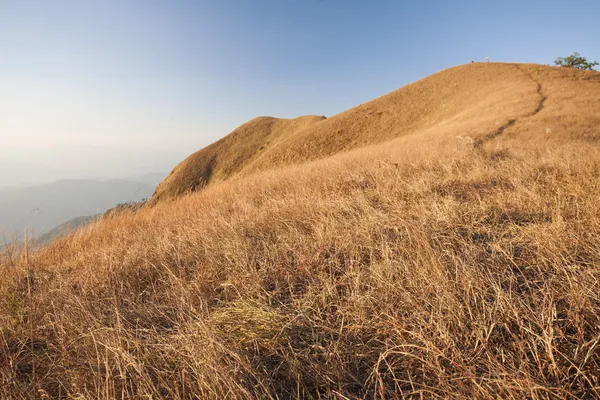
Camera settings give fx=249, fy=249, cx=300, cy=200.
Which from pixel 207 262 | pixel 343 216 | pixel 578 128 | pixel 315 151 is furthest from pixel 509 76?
pixel 207 262

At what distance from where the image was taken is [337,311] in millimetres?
1607

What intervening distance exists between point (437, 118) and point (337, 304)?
88.9ft

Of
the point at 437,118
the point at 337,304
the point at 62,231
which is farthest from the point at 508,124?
the point at 62,231

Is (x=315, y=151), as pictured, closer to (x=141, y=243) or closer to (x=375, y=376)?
(x=141, y=243)

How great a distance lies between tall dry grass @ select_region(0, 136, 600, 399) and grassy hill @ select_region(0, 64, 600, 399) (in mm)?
12

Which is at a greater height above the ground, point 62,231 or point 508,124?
point 508,124

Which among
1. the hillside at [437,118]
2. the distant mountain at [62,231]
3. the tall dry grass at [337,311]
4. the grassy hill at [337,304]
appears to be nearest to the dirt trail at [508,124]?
the hillside at [437,118]

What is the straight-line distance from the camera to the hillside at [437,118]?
14.1m

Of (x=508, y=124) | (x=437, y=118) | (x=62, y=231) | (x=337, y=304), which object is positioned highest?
(x=437, y=118)

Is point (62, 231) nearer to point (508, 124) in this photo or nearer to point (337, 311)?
point (337, 311)

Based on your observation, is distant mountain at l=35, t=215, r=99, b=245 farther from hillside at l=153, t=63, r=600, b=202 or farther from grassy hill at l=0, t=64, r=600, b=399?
hillside at l=153, t=63, r=600, b=202

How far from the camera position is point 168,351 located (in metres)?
1.47

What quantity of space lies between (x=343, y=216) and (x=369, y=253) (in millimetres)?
1072

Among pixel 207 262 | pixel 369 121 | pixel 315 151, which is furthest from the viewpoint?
pixel 369 121
